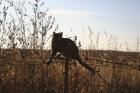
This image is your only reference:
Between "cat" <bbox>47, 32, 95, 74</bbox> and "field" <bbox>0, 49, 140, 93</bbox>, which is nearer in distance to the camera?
"cat" <bbox>47, 32, 95, 74</bbox>

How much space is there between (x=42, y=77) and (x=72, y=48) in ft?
3.35

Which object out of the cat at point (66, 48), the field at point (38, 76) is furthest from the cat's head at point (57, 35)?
the field at point (38, 76)

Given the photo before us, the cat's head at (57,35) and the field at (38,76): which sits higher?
the cat's head at (57,35)

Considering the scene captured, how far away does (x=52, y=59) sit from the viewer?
29.2 ft

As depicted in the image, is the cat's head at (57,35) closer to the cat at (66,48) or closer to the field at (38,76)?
the cat at (66,48)

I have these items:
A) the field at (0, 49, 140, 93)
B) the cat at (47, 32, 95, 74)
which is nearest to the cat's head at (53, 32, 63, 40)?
the cat at (47, 32, 95, 74)

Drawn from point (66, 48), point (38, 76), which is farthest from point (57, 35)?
point (38, 76)

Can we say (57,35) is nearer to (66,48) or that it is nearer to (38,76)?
(66,48)

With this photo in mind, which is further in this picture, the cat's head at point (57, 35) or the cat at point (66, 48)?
the cat's head at point (57, 35)

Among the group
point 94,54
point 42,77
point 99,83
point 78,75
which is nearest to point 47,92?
point 42,77

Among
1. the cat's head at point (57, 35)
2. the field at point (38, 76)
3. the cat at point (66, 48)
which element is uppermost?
the cat's head at point (57, 35)

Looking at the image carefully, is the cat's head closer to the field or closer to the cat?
the cat

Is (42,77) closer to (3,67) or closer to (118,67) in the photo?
(3,67)

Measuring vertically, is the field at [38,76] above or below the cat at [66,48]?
below
